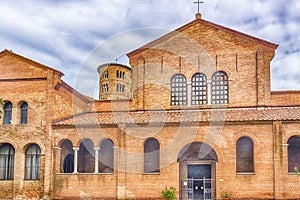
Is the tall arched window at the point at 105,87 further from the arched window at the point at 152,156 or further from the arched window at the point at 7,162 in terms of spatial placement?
the arched window at the point at 152,156

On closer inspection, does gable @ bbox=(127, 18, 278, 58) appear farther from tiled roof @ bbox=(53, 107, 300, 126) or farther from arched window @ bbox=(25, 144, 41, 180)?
arched window @ bbox=(25, 144, 41, 180)

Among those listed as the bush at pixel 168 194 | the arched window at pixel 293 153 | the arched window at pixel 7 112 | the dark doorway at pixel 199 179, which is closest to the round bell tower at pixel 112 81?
the arched window at pixel 7 112

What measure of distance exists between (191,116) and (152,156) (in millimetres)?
3785

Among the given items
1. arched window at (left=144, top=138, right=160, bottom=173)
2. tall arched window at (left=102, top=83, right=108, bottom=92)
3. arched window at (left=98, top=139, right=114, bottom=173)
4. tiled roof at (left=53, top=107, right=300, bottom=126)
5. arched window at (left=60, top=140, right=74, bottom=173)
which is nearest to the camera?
tiled roof at (left=53, top=107, right=300, bottom=126)

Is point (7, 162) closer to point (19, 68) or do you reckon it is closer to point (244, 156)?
point (19, 68)

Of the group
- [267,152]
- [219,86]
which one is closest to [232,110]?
[219,86]

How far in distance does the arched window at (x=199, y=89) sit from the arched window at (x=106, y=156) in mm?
6609

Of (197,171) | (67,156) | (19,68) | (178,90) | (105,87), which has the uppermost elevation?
(105,87)

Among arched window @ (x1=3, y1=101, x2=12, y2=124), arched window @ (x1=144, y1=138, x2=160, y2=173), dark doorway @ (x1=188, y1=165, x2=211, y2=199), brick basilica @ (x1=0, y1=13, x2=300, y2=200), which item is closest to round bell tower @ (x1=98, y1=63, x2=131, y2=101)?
brick basilica @ (x1=0, y1=13, x2=300, y2=200)

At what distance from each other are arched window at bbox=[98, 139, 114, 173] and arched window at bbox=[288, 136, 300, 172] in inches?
458

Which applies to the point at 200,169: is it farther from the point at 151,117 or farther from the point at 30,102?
the point at 30,102

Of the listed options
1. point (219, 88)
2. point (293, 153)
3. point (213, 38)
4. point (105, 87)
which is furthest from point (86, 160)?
point (105, 87)

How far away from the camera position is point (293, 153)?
75.7 feet

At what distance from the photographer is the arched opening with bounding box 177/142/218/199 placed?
2278 cm
